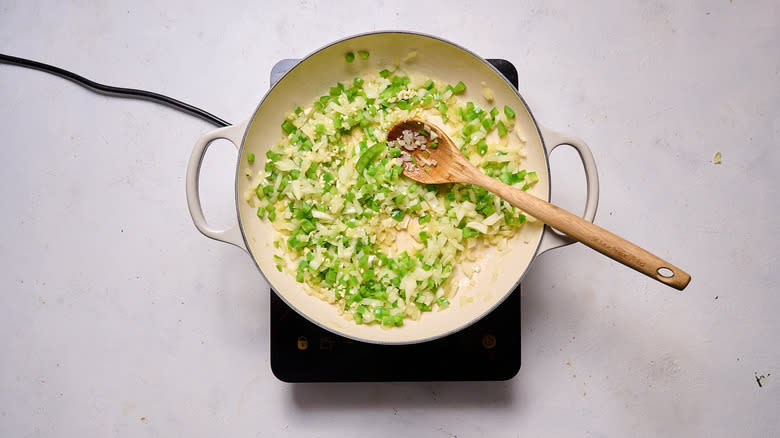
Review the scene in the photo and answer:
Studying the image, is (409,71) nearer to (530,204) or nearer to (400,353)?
(530,204)

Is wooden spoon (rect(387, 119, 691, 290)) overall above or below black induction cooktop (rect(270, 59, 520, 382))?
above

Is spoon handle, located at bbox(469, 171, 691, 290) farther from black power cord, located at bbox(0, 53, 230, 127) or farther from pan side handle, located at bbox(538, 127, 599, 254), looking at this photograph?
black power cord, located at bbox(0, 53, 230, 127)

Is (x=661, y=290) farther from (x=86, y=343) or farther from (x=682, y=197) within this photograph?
(x=86, y=343)

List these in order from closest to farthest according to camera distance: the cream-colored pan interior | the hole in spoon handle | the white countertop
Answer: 1. the hole in spoon handle
2. the cream-colored pan interior
3. the white countertop

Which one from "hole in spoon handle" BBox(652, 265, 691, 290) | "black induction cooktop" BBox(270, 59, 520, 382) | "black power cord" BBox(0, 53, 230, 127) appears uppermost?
"hole in spoon handle" BBox(652, 265, 691, 290)

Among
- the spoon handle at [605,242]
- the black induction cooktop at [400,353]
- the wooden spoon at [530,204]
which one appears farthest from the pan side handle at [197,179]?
the spoon handle at [605,242]

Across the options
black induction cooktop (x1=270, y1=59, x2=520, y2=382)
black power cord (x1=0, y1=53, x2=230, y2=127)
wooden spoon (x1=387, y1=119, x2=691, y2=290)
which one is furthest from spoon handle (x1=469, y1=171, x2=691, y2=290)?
black power cord (x1=0, y1=53, x2=230, y2=127)

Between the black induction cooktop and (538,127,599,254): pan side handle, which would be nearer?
(538,127,599,254): pan side handle

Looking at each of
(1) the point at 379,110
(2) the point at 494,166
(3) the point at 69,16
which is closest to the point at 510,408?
Answer: (2) the point at 494,166
